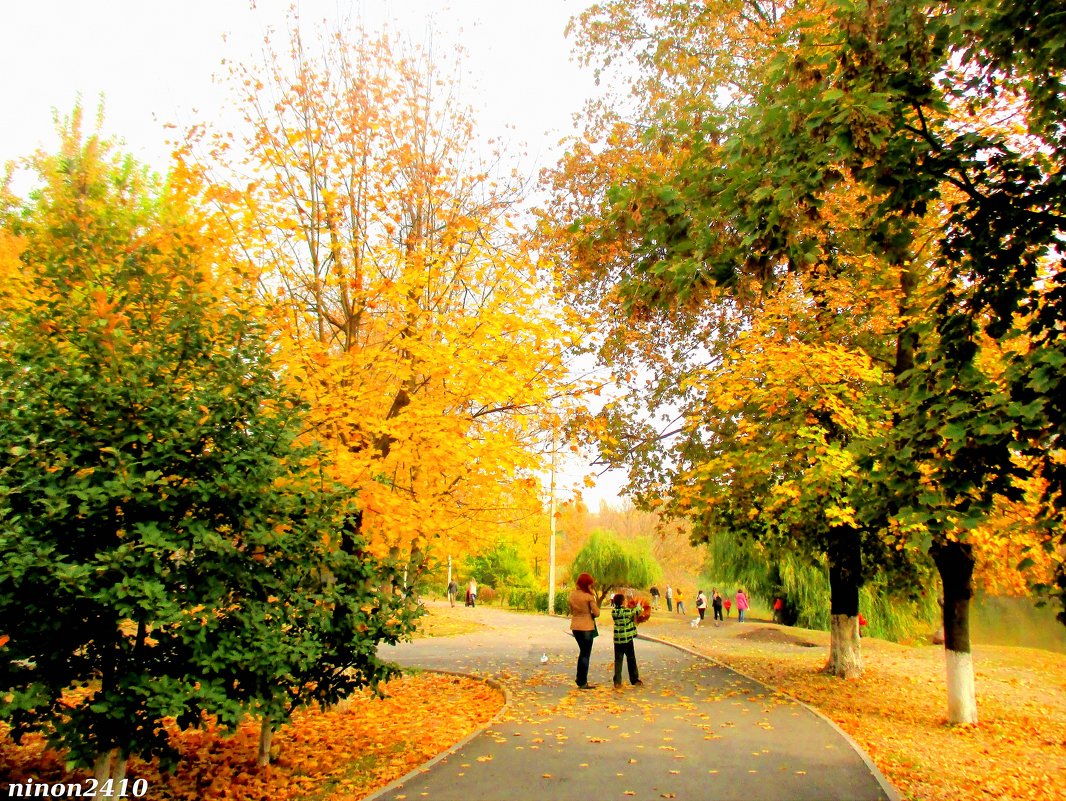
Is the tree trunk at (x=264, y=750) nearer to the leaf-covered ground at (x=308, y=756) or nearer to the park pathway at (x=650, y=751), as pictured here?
the leaf-covered ground at (x=308, y=756)

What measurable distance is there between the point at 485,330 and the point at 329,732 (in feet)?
17.2

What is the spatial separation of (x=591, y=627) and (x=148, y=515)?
25.5 feet

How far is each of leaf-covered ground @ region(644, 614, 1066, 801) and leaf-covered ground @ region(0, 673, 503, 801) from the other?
15.8ft

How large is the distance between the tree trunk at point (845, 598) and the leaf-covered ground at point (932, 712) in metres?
0.40

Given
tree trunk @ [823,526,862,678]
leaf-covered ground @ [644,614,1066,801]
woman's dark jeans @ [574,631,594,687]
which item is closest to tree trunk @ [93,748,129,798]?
leaf-covered ground @ [644,614,1066,801]

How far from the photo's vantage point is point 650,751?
7.66 meters

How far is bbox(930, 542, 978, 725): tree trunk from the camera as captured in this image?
10.6m

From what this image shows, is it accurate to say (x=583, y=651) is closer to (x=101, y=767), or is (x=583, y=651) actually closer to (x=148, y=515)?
(x=101, y=767)

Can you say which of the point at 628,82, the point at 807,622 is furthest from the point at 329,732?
the point at 807,622

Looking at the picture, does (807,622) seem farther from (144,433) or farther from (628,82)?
(144,433)

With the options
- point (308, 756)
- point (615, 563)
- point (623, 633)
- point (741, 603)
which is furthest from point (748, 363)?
point (615, 563)

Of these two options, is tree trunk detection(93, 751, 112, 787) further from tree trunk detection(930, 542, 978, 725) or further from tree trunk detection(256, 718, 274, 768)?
tree trunk detection(930, 542, 978, 725)

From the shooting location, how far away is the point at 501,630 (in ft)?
88.4

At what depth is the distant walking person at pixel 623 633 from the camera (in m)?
11.8
